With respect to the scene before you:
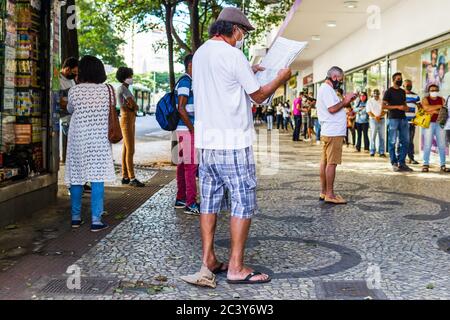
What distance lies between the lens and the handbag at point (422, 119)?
11656 millimetres

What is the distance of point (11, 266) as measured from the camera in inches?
186

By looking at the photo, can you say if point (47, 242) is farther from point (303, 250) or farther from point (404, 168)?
point (404, 168)

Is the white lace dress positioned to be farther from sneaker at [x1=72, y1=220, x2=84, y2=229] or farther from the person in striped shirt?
the person in striped shirt

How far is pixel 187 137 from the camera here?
22.5ft

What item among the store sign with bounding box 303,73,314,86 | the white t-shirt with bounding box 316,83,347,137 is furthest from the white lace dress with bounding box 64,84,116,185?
the store sign with bounding box 303,73,314,86

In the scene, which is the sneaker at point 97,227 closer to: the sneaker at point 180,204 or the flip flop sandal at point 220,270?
the sneaker at point 180,204

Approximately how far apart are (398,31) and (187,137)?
9436mm

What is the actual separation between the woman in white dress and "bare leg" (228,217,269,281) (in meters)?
2.13

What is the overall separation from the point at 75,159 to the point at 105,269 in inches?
69.5

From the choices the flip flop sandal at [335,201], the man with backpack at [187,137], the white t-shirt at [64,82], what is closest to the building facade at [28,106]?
the white t-shirt at [64,82]

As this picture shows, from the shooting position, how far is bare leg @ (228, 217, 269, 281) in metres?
4.26

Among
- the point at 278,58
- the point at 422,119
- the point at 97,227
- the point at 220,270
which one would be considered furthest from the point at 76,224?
the point at 422,119

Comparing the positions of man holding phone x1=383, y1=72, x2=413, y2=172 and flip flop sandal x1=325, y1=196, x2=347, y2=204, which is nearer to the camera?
flip flop sandal x1=325, y1=196, x2=347, y2=204
